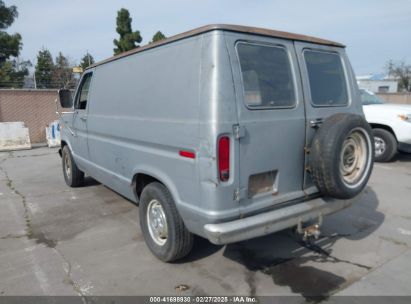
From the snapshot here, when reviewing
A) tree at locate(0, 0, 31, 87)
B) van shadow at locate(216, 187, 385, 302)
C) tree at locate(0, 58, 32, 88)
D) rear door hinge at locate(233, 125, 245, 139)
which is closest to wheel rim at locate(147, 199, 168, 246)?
van shadow at locate(216, 187, 385, 302)

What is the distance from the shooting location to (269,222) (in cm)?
283

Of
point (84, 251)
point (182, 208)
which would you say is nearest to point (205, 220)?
point (182, 208)

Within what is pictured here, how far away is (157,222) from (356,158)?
2.17 m

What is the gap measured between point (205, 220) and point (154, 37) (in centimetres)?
2251

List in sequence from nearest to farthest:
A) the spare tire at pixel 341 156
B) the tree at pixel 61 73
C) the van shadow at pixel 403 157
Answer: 1. the spare tire at pixel 341 156
2. the van shadow at pixel 403 157
3. the tree at pixel 61 73

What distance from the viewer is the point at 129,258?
142 inches

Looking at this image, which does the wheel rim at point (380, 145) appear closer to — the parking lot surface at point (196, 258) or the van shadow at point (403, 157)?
the van shadow at point (403, 157)

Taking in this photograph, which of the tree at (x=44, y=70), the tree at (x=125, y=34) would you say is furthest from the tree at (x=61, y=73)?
the tree at (x=125, y=34)

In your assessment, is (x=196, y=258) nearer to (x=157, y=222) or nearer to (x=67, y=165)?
(x=157, y=222)

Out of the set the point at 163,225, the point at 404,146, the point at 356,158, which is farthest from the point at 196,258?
the point at 404,146

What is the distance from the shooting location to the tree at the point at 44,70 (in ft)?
101

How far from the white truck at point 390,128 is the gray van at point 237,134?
195 inches

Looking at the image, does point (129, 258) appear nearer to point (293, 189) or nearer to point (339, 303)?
point (293, 189)

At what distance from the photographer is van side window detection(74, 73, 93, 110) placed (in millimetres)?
5139
